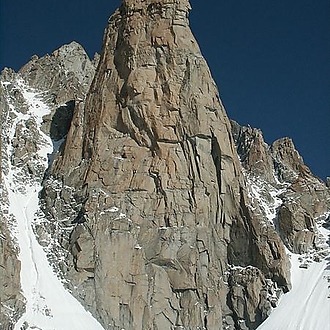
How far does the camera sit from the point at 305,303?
214ft

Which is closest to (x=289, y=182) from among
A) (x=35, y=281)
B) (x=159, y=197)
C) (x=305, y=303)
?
(x=305, y=303)

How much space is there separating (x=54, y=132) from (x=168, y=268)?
80.9 feet

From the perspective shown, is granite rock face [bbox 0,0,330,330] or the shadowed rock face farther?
the shadowed rock face

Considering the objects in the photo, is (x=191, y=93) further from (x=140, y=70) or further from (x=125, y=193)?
(x=125, y=193)

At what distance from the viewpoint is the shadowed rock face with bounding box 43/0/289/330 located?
62.5 meters

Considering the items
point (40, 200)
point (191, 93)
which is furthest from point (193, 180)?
point (40, 200)

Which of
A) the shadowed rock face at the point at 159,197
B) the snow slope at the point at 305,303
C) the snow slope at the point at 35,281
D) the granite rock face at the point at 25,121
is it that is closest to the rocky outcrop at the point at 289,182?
the snow slope at the point at 305,303

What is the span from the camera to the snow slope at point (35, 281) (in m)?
57.2

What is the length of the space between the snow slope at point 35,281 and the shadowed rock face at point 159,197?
1.68 metres

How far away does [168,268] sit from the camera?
209 ft

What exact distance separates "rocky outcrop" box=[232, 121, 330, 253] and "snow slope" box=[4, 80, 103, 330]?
26.0 m

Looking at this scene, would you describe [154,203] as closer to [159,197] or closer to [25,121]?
[159,197]

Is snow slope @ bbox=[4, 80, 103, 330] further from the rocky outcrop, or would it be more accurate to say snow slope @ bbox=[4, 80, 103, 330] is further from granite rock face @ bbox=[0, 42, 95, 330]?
the rocky outcrop

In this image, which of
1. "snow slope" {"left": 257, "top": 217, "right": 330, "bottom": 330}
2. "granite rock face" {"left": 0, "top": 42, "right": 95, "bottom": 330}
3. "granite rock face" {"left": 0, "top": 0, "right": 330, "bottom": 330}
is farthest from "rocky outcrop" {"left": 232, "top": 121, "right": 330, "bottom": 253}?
"granite rock face" {"left": 0, "top": 42, "right": 95, "bottom": 330}
